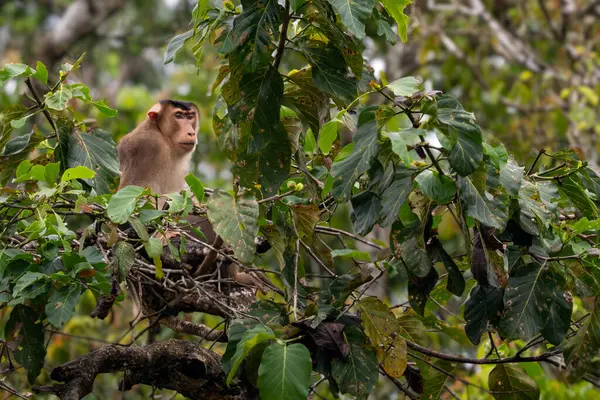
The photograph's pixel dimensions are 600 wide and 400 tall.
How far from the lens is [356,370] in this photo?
9.90ft

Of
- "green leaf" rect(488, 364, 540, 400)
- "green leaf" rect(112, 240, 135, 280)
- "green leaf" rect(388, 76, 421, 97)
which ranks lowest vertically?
"green leaf" rect(488, 364, 540, 400)

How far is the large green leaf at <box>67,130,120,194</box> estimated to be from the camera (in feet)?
11.3

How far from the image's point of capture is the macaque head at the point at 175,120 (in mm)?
5414

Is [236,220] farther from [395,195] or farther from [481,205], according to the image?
[481,205]

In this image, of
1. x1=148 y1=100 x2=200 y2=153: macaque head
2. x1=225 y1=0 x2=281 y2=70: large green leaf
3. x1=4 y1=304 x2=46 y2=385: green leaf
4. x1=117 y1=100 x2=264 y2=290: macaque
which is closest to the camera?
x1=225 y1=0 x2=281 y2=70: large green leaf

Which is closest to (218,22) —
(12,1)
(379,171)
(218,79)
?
(218,79)

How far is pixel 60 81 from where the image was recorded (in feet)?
11.1

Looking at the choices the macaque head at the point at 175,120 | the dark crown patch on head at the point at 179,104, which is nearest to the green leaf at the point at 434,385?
the macaque head at the point at 175,120

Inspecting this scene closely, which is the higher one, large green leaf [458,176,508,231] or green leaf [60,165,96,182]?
green leaf [60,165,96,182]

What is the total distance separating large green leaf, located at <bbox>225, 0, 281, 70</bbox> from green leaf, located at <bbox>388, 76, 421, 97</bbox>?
56 cm

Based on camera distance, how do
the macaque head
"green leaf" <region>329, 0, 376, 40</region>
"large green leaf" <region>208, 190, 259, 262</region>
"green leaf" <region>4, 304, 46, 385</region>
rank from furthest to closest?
the macaque head → "green leaf" <region>4, 304, 46, 385</region> → "large green leaf" <region>208, 190, 259, 262</region> → "green leaf" <region>329, 0, 376, 40</region>

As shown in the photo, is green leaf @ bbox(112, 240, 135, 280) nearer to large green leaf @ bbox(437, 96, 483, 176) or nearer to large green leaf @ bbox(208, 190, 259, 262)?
large green leaf @ bbox(208, 190, 259, 262)

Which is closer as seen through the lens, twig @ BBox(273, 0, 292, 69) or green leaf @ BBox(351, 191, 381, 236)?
green leaf @ BBox(351, 191, 381, 236)

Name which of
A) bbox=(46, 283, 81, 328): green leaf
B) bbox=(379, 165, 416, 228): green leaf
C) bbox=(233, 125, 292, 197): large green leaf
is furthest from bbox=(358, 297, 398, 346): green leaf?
bbox=(46, 283, 81, 328): green leaf
